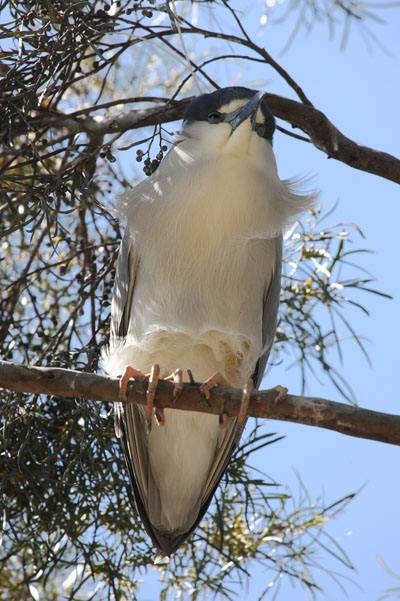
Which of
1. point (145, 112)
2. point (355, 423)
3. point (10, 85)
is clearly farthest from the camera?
point (145, 112)

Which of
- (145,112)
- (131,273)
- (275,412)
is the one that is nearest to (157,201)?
(131,273)

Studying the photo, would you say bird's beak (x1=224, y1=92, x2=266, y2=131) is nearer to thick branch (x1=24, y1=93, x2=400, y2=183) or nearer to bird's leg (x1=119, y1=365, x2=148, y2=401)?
thick branch (x1=24, y1=93, x2=400, y2=183)

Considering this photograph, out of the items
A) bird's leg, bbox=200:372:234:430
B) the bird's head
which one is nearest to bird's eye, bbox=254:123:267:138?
the bird's head

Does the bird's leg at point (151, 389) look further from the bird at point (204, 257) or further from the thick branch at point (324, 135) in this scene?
the thick branch at point (324, 135)

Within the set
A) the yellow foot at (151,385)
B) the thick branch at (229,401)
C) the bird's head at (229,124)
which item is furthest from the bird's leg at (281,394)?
the bird's head at (229,124)

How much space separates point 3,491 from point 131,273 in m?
0.58

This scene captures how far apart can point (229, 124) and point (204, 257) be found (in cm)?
30

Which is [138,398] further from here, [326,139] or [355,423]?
[326,139]

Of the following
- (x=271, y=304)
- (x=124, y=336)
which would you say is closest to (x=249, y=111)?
(x=271, y=304)

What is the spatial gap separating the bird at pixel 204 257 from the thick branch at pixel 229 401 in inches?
7.9

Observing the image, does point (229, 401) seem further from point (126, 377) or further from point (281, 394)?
point (126, 377)

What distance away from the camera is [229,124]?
1.75m

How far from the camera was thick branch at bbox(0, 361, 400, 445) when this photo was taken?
52.0 inches

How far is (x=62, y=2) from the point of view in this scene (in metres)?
1.68
